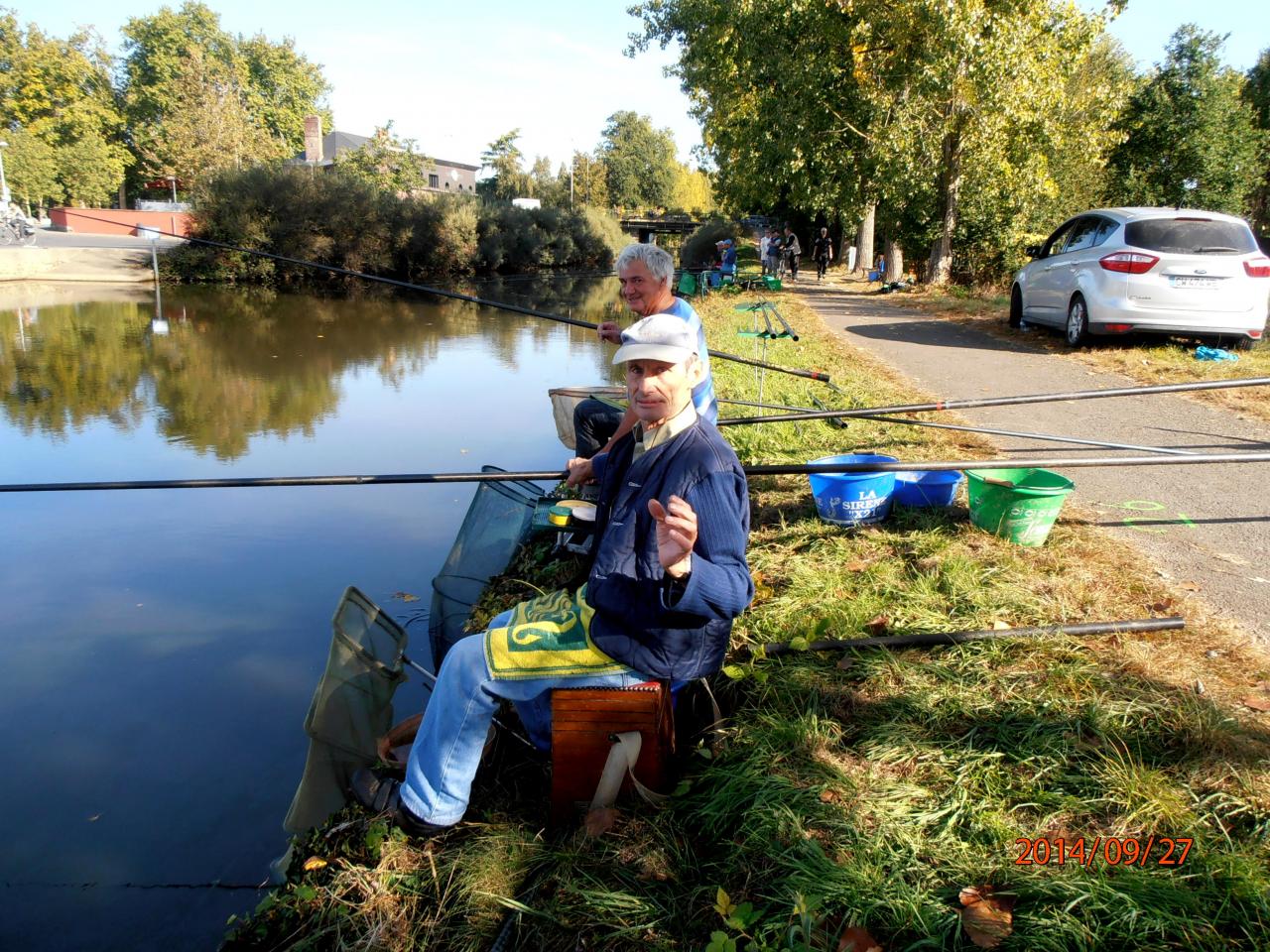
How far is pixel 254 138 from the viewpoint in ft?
171

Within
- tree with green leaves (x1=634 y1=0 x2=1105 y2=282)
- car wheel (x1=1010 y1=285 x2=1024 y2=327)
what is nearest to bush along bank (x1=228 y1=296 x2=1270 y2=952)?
car wheel (x1=1010 y1=285 x2=1024 y2=327)

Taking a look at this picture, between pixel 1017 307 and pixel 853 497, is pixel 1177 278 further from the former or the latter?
pixel 853 497

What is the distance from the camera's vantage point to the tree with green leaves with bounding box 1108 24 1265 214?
27281 millimetres

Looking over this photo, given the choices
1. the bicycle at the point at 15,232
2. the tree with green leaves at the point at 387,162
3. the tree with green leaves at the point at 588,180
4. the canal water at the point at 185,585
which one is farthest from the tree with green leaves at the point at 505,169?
the canal water at the point at 185,585

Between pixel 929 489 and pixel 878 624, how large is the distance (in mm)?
1553

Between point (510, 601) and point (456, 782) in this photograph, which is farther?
point (510, 601)

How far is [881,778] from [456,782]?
1.34m

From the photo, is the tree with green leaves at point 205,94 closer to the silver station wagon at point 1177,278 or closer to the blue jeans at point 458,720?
the silver station wagon at point 1177,278

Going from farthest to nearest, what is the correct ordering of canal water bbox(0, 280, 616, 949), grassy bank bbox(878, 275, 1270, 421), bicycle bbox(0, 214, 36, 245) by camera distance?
1. bicycle bbox(0, 214, 36, 245)
2. grassy bank bbox(878, 275, 1270, 421)
3. canal water bbox(0, 280, 616, 949)

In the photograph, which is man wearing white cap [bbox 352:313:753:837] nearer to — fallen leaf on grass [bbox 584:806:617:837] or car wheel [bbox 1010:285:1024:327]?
fallen leaf on grass [bbox 584:806:617:837]

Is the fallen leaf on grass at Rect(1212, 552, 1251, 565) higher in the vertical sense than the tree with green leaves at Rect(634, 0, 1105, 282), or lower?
lower

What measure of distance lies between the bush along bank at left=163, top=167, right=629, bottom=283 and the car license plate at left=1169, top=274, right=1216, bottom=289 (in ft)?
84.7

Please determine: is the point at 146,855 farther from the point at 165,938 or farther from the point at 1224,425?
the point at 1224,425

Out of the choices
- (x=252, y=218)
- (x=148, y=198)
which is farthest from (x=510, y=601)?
(x=148, y=198)
